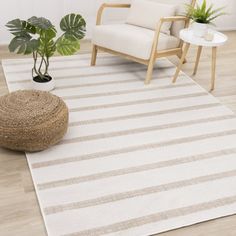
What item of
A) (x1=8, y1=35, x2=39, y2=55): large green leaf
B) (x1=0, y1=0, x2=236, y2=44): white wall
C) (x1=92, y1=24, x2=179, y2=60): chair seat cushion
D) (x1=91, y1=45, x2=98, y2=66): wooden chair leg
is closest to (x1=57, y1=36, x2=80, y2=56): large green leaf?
(x1=8, y1=35, x2=39, y2=55): large green leaf

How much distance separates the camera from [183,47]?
12.5 ft

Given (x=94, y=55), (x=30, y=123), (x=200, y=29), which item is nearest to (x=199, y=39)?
(x=200, y=29)

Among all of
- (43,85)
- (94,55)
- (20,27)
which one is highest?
(20,27)

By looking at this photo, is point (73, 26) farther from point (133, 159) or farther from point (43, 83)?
point (133, 159)

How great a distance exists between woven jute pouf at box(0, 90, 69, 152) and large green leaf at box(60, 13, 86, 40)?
2.54 ft

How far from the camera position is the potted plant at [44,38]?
298 centimetres

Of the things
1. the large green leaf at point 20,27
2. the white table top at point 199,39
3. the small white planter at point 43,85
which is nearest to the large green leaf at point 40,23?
the large green leaf at point 20,27

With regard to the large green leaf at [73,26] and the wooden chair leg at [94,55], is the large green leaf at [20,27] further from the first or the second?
the wooden chair leg at [94,55]

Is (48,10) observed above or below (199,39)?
below

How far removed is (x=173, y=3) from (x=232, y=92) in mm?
997

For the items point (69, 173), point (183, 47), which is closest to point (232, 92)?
point (183, 47)

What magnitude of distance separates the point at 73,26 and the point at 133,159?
4.21 feet

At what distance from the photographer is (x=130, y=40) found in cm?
347

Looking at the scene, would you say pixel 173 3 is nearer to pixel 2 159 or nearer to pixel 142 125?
pixel 142 125
